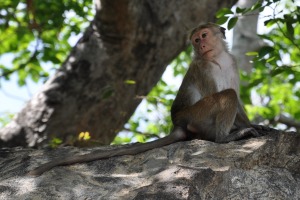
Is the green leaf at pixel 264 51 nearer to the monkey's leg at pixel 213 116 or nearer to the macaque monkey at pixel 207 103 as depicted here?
the macaque monkey at pixel 207 103

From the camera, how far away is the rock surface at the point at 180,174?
10.9 feet

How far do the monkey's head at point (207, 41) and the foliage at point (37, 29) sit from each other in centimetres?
124

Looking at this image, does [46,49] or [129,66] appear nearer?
[129,66]

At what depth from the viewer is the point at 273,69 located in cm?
500

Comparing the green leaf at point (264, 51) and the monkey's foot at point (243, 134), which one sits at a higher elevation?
the green leaf at point (264, 51)

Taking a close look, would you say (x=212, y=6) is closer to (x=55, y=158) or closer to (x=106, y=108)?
(x=106, y=108)

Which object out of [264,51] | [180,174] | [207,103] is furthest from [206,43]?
[180,174]

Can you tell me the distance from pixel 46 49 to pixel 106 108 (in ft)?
5.30

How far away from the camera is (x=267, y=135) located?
4.05m

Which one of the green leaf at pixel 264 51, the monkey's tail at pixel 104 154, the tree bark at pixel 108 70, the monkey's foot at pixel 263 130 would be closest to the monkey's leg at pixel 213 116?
the monkey's foot at pixel 263 130

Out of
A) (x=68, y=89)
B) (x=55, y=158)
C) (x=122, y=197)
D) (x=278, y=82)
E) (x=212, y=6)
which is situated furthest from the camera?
(x=278, y=82)

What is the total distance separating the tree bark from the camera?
5.68m

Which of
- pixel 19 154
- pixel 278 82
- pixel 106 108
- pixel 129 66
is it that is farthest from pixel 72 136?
pixel 278 82

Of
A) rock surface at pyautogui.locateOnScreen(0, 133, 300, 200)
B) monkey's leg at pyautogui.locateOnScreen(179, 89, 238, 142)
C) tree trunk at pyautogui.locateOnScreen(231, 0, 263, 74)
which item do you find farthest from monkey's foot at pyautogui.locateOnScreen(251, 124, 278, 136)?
tree trunk at pyautogui.locateOnScreen(231, 0, 263, 74)
